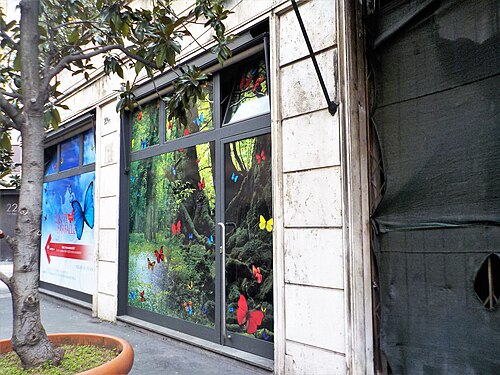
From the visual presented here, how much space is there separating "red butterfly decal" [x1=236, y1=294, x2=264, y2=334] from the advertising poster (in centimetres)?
393

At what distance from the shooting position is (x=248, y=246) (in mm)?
5125

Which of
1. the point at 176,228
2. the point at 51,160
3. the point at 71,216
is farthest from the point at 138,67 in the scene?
the point at 51,160

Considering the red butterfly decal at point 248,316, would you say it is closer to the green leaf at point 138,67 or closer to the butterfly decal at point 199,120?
the butterfly decal at point 199,120

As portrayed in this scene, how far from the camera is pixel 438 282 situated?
3432mm

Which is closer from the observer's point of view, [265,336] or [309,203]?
[309,203]

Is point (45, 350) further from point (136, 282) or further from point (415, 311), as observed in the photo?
point (136, 282)

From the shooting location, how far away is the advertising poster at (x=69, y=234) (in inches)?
327

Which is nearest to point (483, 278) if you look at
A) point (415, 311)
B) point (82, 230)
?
point (415, 311)

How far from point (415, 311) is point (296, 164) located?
168 cm

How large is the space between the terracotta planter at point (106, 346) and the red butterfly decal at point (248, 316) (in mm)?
1881

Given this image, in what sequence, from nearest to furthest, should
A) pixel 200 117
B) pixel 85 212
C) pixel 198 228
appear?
1. pixel 198 228
2. pixel 200 117
3. pixel 85 212

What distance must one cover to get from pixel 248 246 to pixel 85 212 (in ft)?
15.0

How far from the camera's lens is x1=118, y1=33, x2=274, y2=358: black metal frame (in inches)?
198

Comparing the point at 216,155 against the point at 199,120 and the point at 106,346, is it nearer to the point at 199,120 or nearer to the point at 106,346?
the point at 199,120
